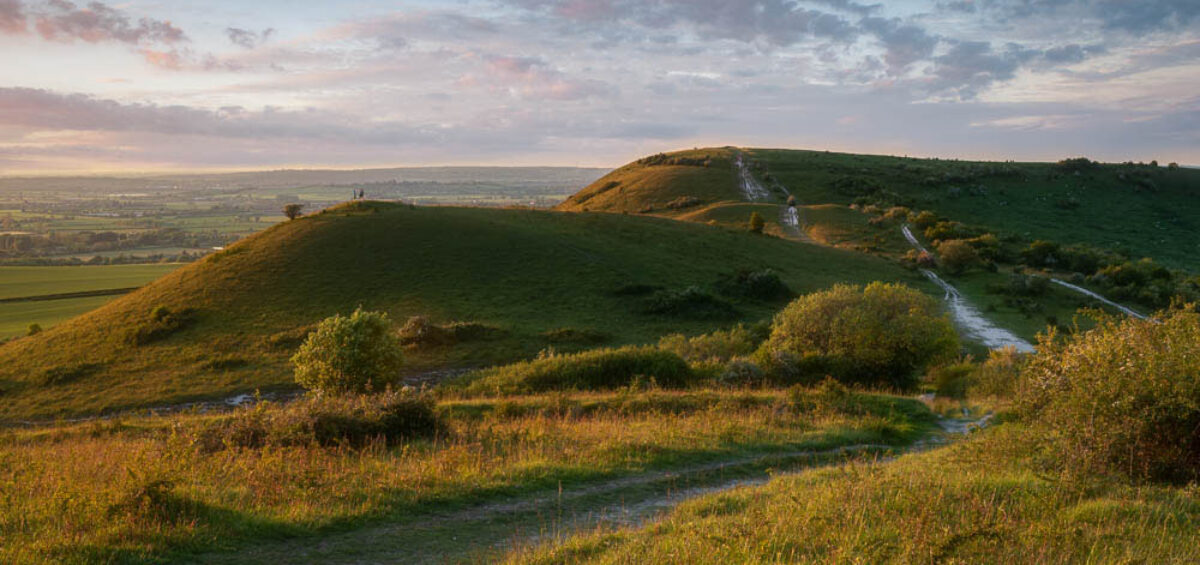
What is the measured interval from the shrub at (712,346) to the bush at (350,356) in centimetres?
1167

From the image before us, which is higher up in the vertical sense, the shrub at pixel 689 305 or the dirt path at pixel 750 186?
the dirt path at pixel 750 186

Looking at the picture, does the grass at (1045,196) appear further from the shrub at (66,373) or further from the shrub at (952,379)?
the shrub at (66,373)

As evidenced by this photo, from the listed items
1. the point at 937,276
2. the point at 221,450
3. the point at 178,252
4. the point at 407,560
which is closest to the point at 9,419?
the point at 221,450

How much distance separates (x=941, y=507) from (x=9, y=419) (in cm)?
3288

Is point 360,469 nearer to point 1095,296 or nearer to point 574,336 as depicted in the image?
point 574,336

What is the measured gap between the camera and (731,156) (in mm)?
137625

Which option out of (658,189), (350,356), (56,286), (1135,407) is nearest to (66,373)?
(350,356)

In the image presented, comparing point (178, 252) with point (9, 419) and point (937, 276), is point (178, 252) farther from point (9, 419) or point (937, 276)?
point (937, 276)

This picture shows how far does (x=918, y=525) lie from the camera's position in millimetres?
6980

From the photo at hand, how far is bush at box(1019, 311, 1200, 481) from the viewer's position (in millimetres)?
9375

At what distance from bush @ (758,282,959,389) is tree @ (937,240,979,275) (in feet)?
111

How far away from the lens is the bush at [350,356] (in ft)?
69.8

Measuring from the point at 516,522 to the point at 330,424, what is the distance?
617 cm

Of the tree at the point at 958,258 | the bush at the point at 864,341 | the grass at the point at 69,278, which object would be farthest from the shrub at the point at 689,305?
the grass at the point at 69,278
